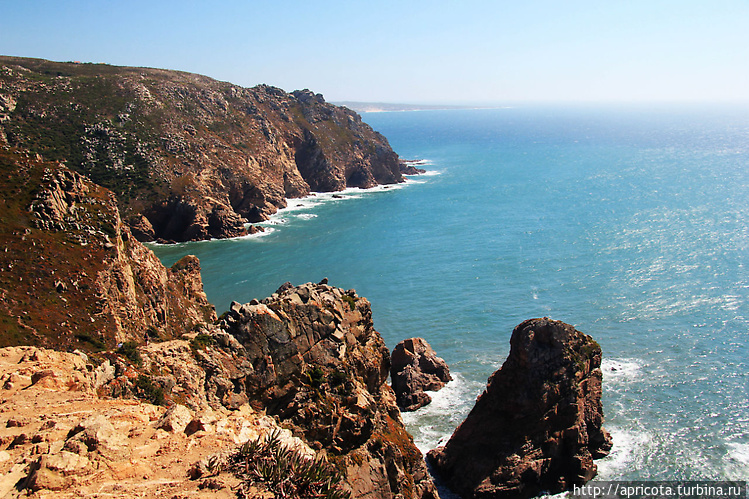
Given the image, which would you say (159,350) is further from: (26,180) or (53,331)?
(26,180)

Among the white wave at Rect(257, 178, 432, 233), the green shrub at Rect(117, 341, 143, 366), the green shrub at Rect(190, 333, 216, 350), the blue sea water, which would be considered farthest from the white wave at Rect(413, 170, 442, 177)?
the green shrub at Rect(117, 341, 143, 366)

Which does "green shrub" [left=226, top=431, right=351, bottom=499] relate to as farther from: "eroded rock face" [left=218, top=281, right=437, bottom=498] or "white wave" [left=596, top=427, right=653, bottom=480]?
"white wave" [left=596, top=427, right=653, bottom=480]

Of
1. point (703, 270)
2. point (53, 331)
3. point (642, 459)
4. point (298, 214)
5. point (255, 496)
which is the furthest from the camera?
point (298, 214)

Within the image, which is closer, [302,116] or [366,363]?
[366,363]

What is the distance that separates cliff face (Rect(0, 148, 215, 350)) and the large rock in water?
24922mm

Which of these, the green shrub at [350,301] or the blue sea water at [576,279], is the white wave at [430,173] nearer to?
the blue sea water at [576,279]

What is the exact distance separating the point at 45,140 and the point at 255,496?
371 ft

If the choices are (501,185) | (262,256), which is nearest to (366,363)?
(262,256)

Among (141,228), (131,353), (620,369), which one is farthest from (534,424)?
(141,228)

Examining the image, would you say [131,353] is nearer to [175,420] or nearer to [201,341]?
[201,341]

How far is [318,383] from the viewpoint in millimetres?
24828

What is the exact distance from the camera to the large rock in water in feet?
114

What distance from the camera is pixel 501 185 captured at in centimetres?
15512

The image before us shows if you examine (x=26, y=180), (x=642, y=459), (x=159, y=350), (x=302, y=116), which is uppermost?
(x=302, y=116)
